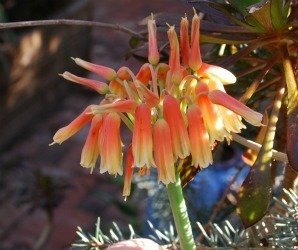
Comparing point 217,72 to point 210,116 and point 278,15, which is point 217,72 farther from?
point 278,15

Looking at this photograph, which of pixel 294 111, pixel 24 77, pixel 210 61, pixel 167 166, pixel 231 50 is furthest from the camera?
pixel 24 77

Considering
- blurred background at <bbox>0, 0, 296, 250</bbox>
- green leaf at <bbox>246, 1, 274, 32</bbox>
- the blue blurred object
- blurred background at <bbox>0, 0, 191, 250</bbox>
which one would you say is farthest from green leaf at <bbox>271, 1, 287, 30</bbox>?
blurred background at <bbox>0, 0, 191, 250</bbox>

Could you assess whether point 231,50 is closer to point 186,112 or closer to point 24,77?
point 186,112

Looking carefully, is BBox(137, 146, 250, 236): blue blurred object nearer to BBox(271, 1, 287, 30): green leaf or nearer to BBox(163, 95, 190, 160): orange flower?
BBox(271, 1, 287, 30): green leaf

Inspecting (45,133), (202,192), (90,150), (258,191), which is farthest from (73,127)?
(45,133)

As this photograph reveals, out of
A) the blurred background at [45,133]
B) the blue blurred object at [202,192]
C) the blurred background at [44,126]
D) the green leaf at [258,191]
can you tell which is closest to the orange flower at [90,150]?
the green leaf at [258,191]

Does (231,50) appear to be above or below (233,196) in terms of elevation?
above

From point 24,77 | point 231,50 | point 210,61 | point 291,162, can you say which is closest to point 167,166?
point 291,162
